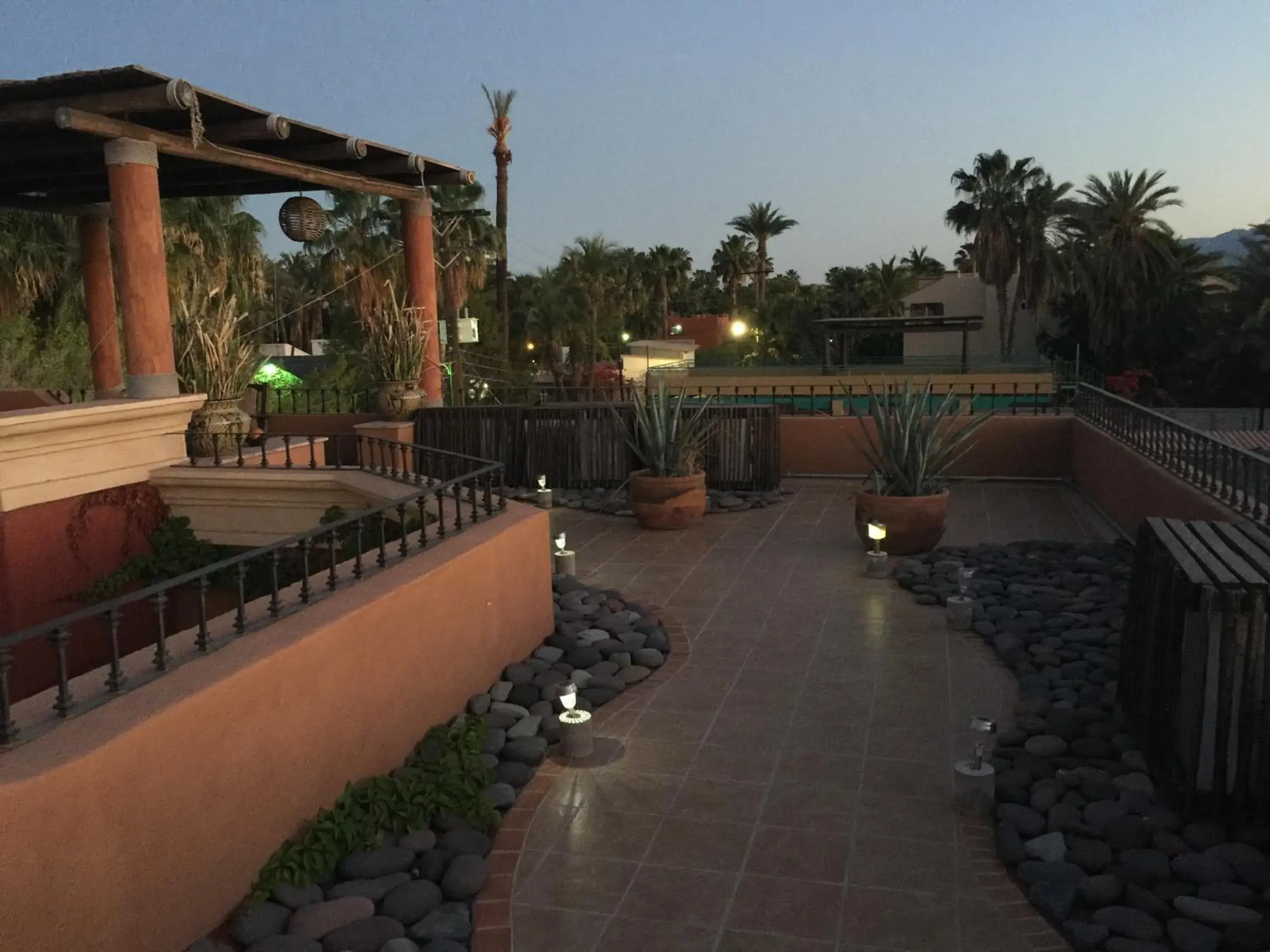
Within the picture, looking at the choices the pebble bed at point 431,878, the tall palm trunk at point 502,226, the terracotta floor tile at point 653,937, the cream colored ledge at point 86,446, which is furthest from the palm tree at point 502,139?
the terracotta floor tile at point 653,937

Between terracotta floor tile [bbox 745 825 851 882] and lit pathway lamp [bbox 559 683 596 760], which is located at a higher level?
lit pathway lamp [bbox 559 683 596 760]

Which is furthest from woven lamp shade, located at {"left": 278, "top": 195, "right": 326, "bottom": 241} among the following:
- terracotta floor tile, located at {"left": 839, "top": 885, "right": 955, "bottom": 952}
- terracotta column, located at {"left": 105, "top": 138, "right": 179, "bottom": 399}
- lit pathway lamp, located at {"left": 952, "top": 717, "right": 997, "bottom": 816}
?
terracotta floor tile, located at {"left": 839, "top": 885, "right": 955, "bottom": 952}

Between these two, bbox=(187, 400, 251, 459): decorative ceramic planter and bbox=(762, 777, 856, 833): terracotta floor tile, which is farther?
bbox=(187, 400, 251, 459): decorative ceramic planter

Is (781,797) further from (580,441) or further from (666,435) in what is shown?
(580,441)

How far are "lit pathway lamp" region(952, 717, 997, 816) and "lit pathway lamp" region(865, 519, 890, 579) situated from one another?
394cm

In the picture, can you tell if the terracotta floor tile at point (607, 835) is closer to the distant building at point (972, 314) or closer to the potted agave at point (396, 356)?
the potted agave at point (396, 356)

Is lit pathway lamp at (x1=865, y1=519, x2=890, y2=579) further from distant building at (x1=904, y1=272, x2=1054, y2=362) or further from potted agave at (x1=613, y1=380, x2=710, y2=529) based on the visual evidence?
distant building at (x1=904, y1=272, x2=1054, y2=362)

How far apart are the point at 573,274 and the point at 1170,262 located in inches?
863

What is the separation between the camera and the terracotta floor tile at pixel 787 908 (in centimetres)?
371

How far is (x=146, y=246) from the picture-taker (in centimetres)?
804

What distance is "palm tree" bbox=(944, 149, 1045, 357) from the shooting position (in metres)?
38.6

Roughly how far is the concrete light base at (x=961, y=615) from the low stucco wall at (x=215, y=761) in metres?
3.38

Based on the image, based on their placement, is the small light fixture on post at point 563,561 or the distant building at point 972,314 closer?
the small light fixture on post at point 563,561

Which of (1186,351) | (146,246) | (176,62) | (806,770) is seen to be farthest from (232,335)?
(1186,351)
